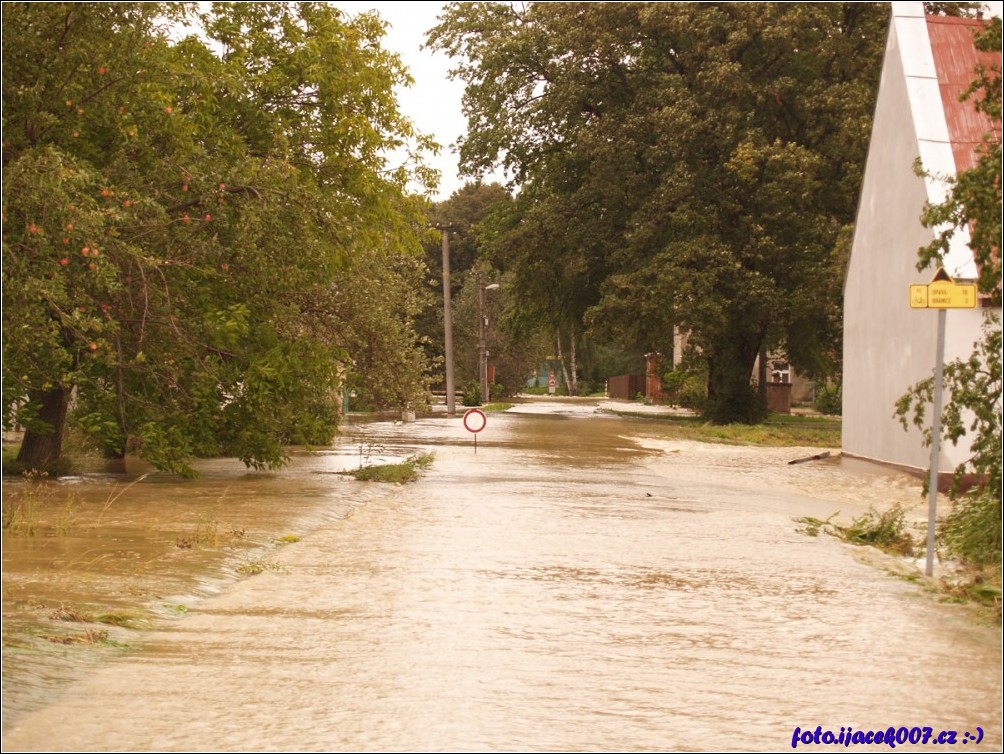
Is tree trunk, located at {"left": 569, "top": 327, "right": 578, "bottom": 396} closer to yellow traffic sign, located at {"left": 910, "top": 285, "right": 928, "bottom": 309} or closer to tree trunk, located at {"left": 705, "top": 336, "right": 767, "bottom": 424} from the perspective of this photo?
tree trunk, located at {"left": 705, "top": 336, "right": 767, "bottom": 424}

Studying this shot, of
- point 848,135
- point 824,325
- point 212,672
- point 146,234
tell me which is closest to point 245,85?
point 146,234

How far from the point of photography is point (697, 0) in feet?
143

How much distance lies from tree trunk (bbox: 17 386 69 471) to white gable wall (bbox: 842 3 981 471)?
13816 millimetres

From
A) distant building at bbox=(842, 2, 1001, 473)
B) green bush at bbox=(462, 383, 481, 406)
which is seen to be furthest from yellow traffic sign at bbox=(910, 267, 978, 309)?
green bush at bbox=(462, 383, 481, 406)

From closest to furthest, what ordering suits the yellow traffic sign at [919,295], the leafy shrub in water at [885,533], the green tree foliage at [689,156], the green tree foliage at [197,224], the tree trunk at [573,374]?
the yellow traffic sign at [919,295] < the green tree foliage at [197,224] < the leafy shrub in water at [885,533] < the green tree foliage at [689,156] < the tree trunk at [573,374]

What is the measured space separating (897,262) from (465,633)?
17507 millimetres

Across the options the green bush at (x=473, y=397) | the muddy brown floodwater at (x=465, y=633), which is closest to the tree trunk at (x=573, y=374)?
the green bush at (x=473, y=397)

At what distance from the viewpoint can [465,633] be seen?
897 cm

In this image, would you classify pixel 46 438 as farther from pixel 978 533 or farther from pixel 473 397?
pixel 473 397

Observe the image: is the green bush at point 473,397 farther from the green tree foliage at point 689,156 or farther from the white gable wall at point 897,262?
the white gable wall at point 897,262

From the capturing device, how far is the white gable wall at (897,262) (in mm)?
22344

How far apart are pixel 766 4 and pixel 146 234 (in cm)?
3111

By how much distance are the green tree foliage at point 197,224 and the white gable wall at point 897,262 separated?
8.80m

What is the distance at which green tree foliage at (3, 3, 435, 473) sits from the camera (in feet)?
42.9
